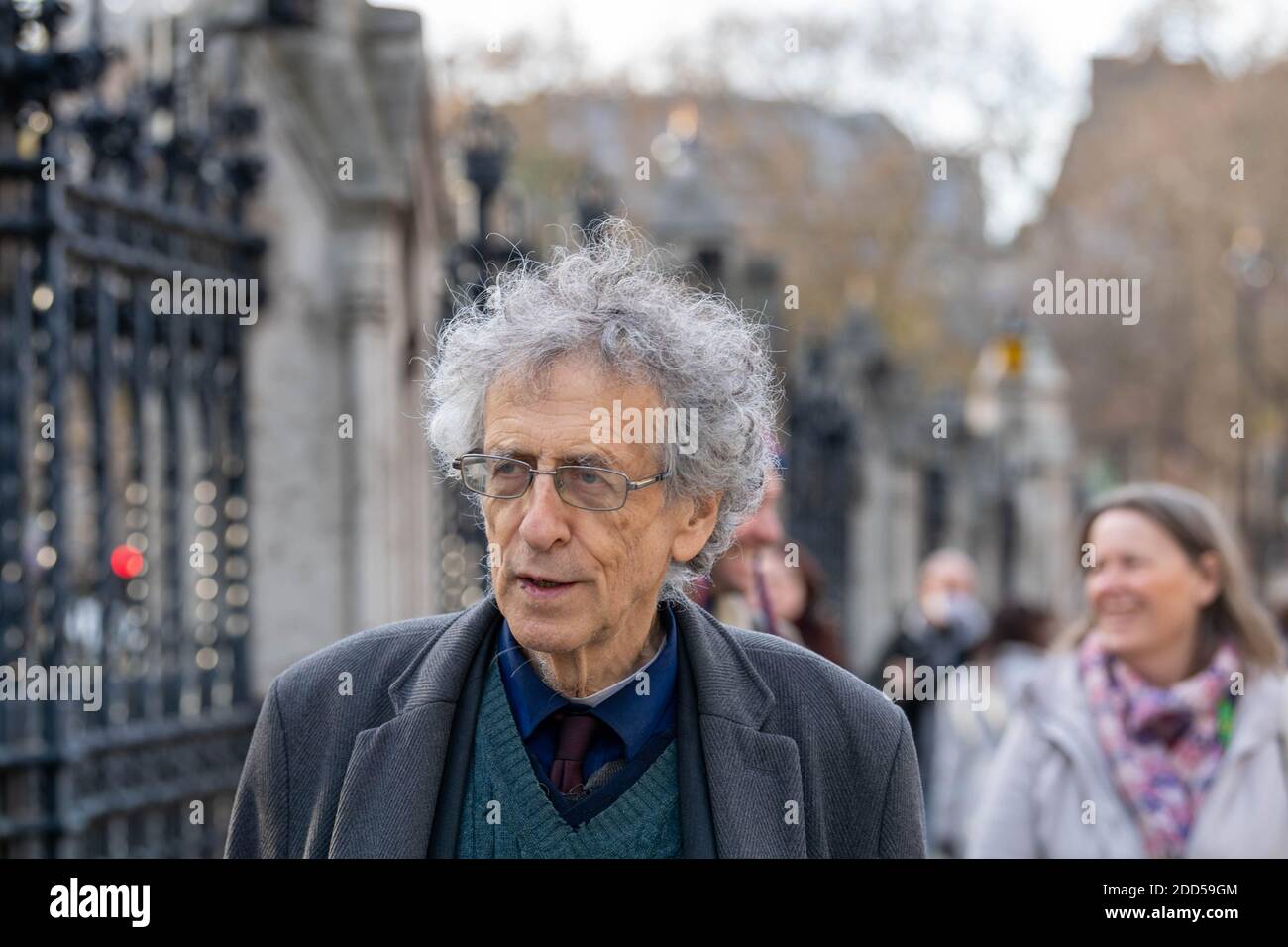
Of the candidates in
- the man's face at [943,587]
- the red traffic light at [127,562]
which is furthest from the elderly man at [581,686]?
the man's face at [943,587]

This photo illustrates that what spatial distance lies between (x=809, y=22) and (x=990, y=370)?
40.2 ft

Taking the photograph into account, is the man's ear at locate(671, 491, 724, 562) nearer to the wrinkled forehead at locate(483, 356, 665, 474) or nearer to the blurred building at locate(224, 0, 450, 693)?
the wrinkled forehead at locate(483, 356, 665, 474)

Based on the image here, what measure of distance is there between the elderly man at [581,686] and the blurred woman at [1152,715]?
1.78m

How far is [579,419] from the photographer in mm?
2854

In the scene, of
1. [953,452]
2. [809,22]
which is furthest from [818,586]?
[809,22]

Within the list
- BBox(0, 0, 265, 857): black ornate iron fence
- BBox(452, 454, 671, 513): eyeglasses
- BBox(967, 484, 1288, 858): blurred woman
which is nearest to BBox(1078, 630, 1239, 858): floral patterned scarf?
BBox(967, 484, 1288, 858): blurred woman

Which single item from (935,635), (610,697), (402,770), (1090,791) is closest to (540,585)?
(610,697)

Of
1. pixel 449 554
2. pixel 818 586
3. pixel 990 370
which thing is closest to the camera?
pixel 818 586

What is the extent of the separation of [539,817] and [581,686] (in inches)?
8.3

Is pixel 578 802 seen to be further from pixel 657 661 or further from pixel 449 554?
pixel 449 554

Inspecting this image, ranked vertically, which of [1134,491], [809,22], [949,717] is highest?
[809,22]

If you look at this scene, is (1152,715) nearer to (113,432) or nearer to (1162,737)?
(1162,737)

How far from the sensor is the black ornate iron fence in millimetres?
5879

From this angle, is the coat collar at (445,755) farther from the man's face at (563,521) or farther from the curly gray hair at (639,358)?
the curly gray hair at (639,358)
